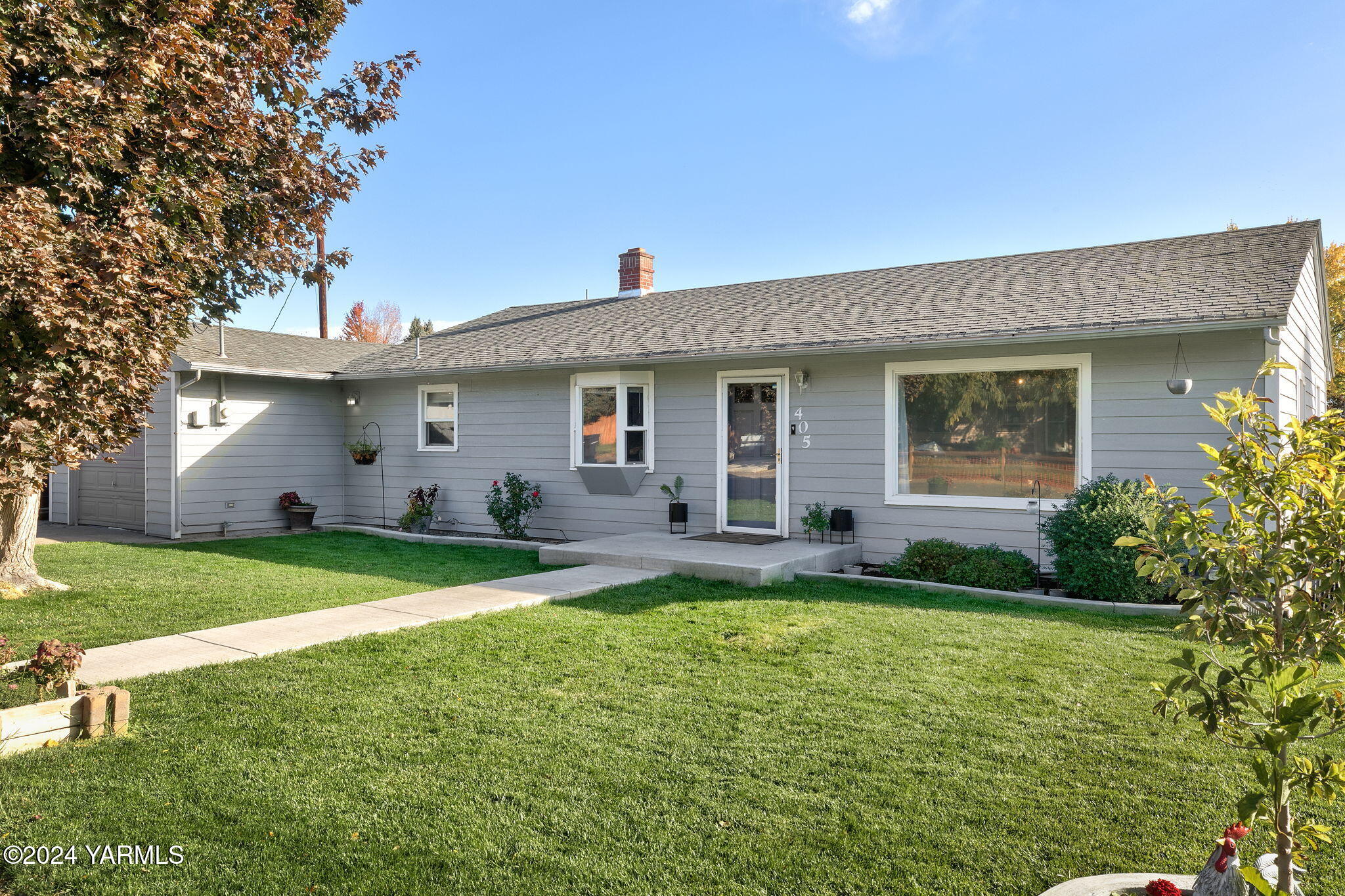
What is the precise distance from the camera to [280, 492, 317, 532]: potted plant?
1359 cm

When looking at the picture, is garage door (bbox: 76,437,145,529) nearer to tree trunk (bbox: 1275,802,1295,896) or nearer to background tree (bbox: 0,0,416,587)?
background tree (bbox: 0,0,416,587)

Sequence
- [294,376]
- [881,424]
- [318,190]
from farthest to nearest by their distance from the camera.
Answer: [294,376]
[881,424]
[318,190]

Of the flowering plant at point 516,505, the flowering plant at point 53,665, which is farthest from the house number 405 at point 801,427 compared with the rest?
the flowering plant at point 53,665

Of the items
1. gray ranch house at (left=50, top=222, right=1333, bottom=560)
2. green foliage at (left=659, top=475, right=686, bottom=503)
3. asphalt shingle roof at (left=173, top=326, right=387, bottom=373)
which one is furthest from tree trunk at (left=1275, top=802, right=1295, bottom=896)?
asphalt shingle roof at (left=173, top=326, right=387, bottom=373)

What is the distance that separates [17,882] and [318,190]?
237 inches

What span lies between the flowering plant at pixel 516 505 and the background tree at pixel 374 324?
110 ft

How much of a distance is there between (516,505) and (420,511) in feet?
6.74

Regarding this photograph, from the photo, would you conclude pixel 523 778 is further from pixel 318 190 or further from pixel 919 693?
pixel 318 190

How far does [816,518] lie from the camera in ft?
32.1

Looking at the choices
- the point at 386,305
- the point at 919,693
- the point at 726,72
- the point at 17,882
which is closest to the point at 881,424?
the point at 919,693

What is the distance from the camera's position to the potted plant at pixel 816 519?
9.76 meters

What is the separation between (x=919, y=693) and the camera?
4.65 m

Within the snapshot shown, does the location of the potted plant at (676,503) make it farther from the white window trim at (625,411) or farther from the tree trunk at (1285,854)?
the tree trunk at (1285,854)

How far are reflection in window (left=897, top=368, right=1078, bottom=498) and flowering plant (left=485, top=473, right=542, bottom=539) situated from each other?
219 inches
